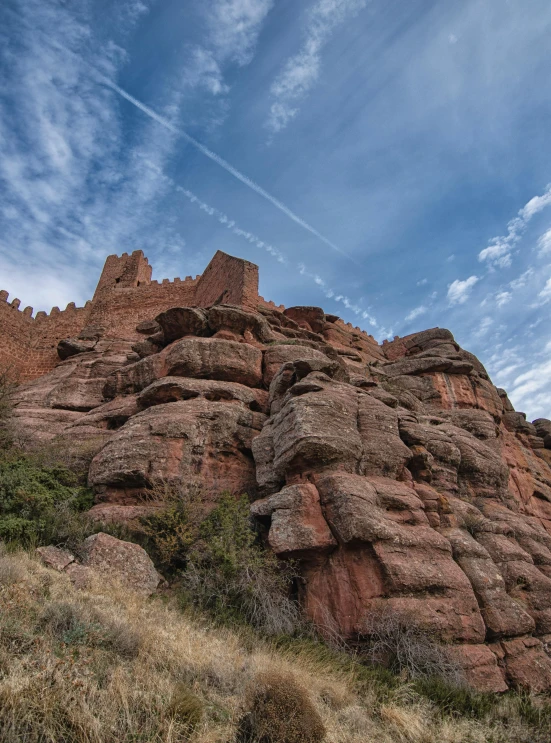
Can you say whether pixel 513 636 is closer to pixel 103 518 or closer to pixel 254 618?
pixel 254 618

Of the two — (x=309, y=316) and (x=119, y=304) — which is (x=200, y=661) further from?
(x=119, y=304)

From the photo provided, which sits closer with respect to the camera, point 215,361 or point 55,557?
point 55,557

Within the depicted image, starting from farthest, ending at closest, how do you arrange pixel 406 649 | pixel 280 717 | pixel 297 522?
pixel 297 522
pixel 406 649
pixel 280 717

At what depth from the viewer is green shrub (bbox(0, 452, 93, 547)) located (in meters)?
7.02

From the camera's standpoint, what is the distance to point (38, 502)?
777cm

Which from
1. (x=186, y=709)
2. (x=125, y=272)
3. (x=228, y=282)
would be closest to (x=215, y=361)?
(x=228, y=282)

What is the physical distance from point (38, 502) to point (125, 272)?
21358 mm

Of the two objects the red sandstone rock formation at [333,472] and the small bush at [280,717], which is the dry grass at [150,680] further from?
the red sandstone rock formation at [333,472]

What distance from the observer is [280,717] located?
374cm

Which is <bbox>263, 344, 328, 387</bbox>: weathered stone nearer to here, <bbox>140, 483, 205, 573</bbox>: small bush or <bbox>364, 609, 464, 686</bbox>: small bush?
<bbox>140, 483, 205, 573</bbox>: small bush

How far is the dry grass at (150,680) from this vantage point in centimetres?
321

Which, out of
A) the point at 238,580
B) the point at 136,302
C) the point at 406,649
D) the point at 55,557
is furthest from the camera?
the point at 136,302

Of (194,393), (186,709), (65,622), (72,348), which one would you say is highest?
(72,348)

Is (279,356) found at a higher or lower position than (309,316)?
lower
